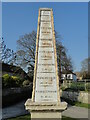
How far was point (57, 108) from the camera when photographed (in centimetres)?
553

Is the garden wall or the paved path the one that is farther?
the garden wall

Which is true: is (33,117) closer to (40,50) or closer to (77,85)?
(40,50)

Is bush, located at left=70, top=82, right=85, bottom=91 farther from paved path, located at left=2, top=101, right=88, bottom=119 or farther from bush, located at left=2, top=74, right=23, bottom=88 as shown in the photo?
bush, located at left=2, top=74, right=23, bottom=88

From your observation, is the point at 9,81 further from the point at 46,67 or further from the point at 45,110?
the point at 45,110

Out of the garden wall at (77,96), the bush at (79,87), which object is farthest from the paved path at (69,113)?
the bush at (79,87)

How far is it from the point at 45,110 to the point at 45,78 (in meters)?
1.09

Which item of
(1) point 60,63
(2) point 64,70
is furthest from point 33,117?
(2) point 64,70

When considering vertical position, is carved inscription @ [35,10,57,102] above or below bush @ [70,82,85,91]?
above

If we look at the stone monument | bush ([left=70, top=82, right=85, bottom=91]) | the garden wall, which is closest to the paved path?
the garden wall

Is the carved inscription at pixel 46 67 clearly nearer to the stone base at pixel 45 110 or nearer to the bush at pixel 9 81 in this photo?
the stone base at pixel 45 110

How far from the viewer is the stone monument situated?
5578 mm

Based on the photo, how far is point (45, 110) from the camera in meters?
5.58

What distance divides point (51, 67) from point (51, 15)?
210 centimetres

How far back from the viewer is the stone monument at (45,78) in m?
5.58
